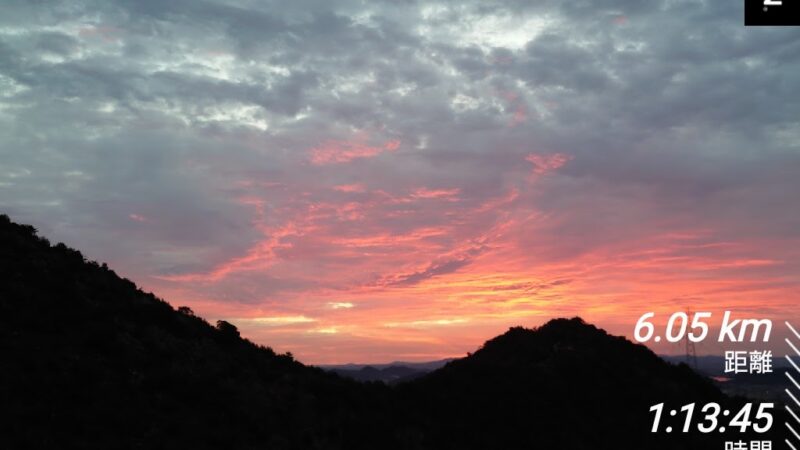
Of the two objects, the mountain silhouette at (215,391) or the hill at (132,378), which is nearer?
the hill at (132,378)

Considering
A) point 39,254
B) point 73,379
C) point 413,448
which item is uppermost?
point 39,254

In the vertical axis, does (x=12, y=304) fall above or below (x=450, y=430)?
above

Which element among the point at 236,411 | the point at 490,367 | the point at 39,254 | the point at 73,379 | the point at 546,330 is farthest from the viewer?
the point at 546,330

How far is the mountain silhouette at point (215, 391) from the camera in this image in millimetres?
18328

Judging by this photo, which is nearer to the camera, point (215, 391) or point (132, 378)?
point (132, 378)

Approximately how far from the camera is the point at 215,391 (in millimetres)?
22891

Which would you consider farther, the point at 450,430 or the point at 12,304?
the point at 450,430

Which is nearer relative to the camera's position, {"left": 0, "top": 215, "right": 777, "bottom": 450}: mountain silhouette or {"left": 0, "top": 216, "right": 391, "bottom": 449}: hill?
{"left": 0, "top": 216, "right": 391, "bottom": 449}: hill

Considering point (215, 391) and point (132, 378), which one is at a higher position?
point (132, 378)

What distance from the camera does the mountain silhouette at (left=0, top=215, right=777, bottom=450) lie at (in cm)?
1833

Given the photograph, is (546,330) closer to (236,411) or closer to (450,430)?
(450,430)

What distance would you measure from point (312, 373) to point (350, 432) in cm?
796

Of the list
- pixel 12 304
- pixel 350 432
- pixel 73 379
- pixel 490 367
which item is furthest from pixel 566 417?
pixel 12 304

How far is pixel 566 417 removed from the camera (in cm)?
3025
